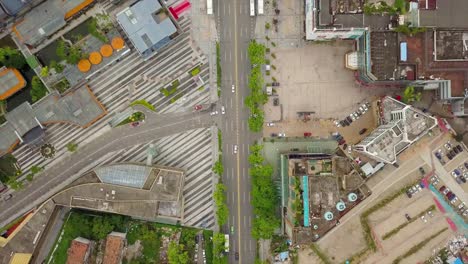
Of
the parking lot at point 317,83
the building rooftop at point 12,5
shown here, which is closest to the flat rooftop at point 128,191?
the parking lot at point 317,83

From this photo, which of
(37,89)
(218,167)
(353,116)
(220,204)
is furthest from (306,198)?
(37,89)

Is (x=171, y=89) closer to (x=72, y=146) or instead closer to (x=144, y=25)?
Result: (x=144, y=25)

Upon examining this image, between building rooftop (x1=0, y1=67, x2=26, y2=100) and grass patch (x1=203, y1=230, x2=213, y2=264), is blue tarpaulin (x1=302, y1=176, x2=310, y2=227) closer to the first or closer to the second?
grass patch (x1=203, y1=230, x2=213, y2=264)

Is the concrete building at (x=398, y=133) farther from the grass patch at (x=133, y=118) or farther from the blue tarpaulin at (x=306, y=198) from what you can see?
the grass patch at (x=133, y=118)

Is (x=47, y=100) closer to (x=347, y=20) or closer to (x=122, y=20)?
(x=122, y=20)

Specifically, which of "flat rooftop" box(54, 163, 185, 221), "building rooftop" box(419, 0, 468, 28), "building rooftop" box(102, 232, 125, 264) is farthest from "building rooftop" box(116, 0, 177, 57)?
"building rooftop" box(419, 0, 468, 28)
